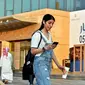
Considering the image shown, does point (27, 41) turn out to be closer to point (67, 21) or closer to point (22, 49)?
point (22, 49)

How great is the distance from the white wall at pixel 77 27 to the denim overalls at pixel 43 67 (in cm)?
2451

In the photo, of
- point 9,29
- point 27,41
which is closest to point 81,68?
point 27,41

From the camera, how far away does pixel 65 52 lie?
3250cm

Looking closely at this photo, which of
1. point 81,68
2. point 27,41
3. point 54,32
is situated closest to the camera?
point 81,68

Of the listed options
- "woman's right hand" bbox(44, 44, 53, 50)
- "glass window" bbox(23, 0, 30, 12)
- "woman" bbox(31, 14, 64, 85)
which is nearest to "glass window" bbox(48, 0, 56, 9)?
"glass window" bbox(23, 0, 30, 12)

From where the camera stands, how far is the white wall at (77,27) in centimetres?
3027

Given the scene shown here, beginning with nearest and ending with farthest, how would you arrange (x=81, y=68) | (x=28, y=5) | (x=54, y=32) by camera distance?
(x=81, y=68), (x=54, y=32), (x=28, y=5)

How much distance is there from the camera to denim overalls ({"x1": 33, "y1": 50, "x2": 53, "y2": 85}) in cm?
537

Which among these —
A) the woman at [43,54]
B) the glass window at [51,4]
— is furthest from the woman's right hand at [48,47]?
the glass window at [51,4]

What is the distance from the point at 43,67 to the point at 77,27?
84.8 ft

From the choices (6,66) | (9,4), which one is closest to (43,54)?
(6,66)

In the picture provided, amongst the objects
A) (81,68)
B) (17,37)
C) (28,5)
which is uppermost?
(28,5)

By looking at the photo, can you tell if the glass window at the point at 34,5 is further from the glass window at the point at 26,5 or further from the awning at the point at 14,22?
the awning at the point at 14,22

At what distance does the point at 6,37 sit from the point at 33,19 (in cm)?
538
